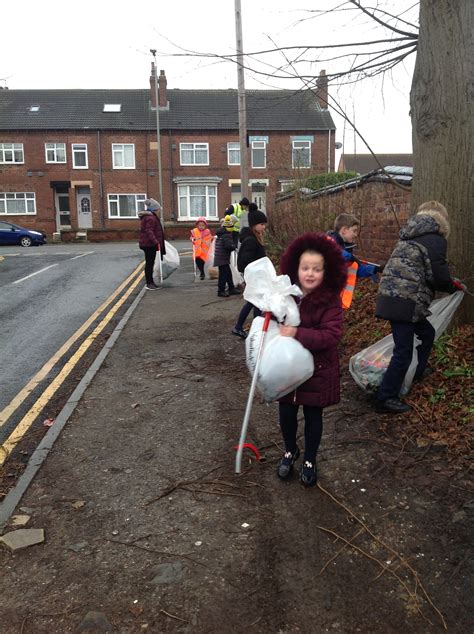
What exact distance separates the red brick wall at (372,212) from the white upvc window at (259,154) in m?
30.9

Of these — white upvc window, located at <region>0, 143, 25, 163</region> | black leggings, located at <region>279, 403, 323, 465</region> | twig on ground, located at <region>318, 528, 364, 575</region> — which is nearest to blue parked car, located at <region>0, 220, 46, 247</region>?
white upvc window, located at <region>0, 143, 25, 163</region>

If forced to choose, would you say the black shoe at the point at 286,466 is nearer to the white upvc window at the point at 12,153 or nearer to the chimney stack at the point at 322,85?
the chimney stack at the point at 322,85

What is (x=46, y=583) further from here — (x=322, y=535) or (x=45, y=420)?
(x=45, y=420)

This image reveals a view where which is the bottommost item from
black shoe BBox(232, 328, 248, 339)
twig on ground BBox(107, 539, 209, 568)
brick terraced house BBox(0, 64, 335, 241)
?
twig on ground BBox(107, 539, 209, 568)

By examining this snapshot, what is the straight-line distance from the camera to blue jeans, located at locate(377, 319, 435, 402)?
14.1 feet

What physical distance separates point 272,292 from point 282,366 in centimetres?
46

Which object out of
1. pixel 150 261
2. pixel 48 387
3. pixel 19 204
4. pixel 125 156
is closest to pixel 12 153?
pixel 19 204

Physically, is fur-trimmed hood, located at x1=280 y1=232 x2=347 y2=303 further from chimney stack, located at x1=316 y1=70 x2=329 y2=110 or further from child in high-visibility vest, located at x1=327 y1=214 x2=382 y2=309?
chimney stack, located at x1=316 y1=70 x2=329 y2=110

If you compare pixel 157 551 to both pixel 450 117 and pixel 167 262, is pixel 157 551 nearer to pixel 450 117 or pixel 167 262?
pixel 450 117

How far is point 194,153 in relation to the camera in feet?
131

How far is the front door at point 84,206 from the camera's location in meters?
39.4

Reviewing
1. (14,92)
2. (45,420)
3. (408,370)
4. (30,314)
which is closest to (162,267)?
(30,314)

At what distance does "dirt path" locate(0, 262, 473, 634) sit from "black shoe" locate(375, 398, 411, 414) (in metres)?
0.15

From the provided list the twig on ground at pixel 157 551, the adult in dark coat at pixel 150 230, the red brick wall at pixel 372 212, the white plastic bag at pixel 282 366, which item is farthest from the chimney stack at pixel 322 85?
the adult in dark coat at pixel 150 230
